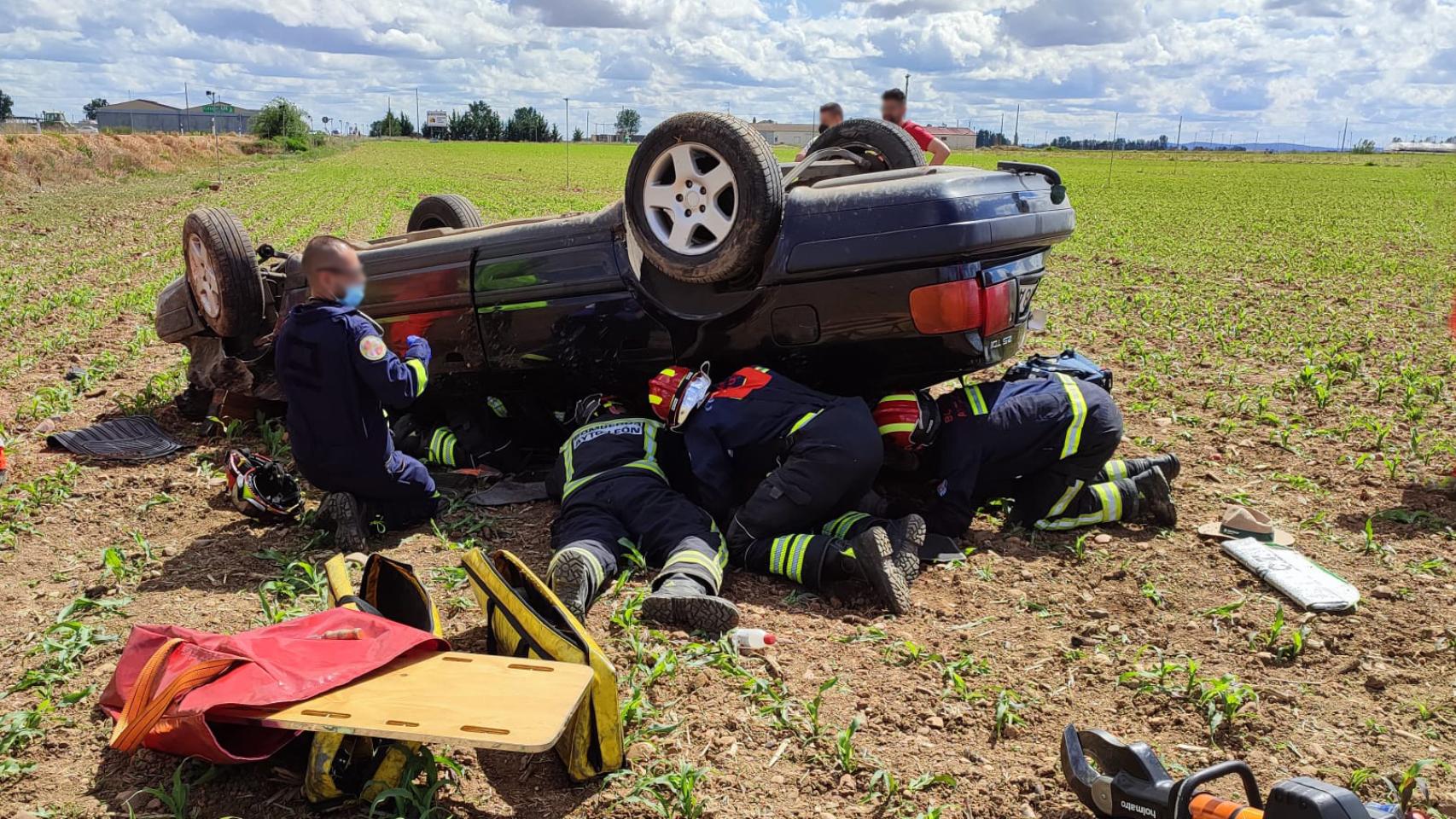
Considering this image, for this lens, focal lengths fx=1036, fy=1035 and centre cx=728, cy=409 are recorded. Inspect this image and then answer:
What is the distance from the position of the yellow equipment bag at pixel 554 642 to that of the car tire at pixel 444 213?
→ 13.0 ft

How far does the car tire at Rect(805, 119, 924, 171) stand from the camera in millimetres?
5402

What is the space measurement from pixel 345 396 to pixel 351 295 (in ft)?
1.40

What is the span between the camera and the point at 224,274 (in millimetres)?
5711

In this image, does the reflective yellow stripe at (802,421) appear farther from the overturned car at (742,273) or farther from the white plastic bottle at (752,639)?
the white plastic bottle at (752,639)

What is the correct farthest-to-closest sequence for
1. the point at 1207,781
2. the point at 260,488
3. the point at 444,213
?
1. the point at 444,213
2. the point at 260,488
3. the point at 1207,781

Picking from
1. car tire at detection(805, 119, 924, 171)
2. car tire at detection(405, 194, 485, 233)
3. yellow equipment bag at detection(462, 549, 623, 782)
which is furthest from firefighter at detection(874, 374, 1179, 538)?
car tire at detection(405, 194, 485, 233)

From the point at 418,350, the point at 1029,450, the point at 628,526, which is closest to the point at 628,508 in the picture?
the point at 628,526

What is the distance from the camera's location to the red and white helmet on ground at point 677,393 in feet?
13.8

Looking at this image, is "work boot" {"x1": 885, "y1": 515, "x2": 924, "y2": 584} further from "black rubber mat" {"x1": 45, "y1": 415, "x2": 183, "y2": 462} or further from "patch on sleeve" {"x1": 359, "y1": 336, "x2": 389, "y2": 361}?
"black rubber mat" {"x1": 45, "y1": 415, "x2": 183, "y2": 462}

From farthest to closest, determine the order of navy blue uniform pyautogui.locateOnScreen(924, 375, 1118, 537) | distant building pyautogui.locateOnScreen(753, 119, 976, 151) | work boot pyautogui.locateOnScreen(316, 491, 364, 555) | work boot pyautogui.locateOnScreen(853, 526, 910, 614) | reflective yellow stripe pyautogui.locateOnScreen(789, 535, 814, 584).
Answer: distant building pyautogui.locateOnScreen(753, 119, 976, 151), navy blue uniform pyautogui.locateOnScreen(924, 375, 1118, 537), work boot pyautogui.locateOnScreen(316, 491, 364, 555), reflective yellow stripe pyautogui.locateOnScreen(789, 535, 814, 584), work boot pyautogui.locateOnScreen(853, 526, 910, 614)

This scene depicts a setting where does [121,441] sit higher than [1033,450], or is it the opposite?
[1033,450]

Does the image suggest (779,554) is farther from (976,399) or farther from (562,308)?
(562,308)

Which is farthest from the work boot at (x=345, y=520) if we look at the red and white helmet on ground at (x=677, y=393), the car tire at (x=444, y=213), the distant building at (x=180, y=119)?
the distant building at (x=180, y=119)

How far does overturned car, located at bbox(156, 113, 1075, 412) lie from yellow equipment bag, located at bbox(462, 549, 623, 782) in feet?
5.47
